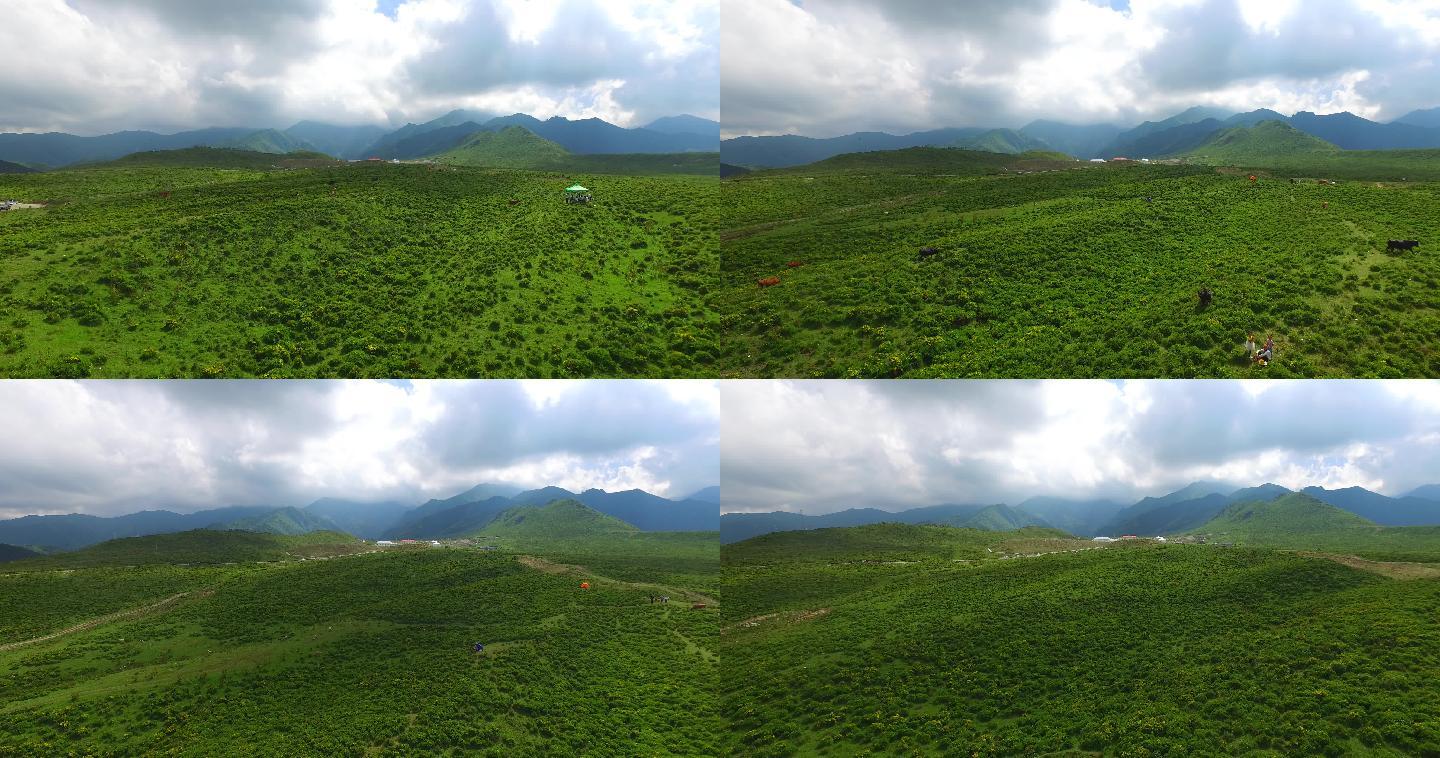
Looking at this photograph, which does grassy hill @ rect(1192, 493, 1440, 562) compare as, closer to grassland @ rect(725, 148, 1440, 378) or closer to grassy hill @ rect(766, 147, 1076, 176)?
grassland @ rect(725, 148, 1440, 378)

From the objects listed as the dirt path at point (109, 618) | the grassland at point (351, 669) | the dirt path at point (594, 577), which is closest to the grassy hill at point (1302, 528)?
the dirt path at point (594, 577)

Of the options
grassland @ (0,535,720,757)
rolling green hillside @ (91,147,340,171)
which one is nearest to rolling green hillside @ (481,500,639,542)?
grassland @ (0,535,720,757)

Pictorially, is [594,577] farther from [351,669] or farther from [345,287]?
[345,287]

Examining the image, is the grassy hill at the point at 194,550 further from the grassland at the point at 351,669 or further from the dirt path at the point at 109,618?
the dirt path at the point at 109,618

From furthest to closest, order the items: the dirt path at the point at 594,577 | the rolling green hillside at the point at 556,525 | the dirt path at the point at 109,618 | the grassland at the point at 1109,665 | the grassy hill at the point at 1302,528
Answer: the rolling green hillside at the point at 556,525, the grassy hill at the point at 1302,528, the dirt path at the point at 594,577, the dirt path at the point at 109,618, the grassland at the point at 1109,665

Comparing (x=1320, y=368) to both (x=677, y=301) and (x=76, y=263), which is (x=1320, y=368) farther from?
(x=76, y=263)

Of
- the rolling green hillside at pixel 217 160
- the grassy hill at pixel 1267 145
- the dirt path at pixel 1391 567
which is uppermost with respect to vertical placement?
the grassy hill at pixel 1267 145

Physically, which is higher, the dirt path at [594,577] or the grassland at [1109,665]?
the grassland at [1109,665]

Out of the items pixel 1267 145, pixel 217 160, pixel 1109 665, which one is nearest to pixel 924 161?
pixel 1109 665
